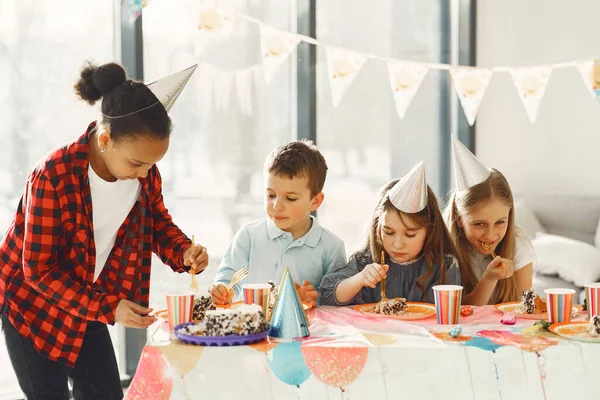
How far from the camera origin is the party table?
1.40 meters

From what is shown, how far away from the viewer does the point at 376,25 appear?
3799 millimetres

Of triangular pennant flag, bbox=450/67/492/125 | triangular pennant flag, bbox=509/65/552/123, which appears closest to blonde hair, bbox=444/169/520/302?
triangular pennant flag, bbox=450/67/492/125

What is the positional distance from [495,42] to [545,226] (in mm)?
1020

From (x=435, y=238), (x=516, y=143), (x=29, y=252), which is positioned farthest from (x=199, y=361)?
(x=516, y=143)

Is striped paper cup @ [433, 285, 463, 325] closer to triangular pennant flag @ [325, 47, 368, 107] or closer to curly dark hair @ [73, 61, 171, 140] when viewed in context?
curly dark hair @ [73, 61, 171, 140]

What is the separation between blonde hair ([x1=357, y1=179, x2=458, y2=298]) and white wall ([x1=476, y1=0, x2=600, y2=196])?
6.98ft

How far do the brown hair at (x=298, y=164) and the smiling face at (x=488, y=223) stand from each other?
48 centimetres

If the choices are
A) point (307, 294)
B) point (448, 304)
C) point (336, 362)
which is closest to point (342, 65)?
point (307, 294)

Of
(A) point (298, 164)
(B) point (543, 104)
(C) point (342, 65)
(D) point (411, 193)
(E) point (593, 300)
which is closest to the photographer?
(E) point (593, 300)

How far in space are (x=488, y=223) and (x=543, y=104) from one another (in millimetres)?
2014

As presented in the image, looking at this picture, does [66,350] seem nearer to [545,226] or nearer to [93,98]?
[93,98]

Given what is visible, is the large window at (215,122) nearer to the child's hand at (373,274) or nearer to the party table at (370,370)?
the child's hand at (373,274)

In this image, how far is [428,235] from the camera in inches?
80.4

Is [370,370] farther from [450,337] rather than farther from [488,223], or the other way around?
[488,223]
